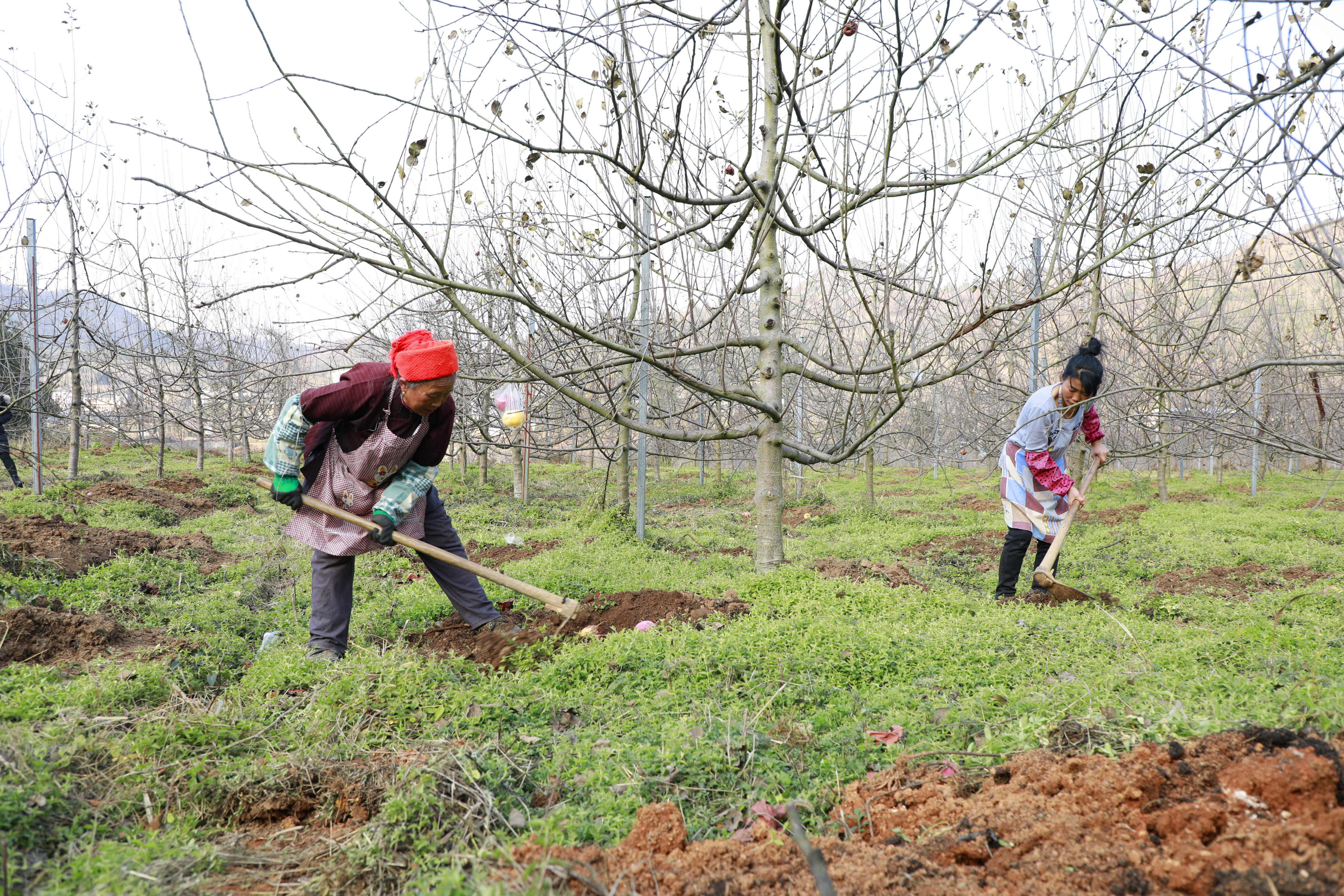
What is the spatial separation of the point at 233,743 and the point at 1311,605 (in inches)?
225

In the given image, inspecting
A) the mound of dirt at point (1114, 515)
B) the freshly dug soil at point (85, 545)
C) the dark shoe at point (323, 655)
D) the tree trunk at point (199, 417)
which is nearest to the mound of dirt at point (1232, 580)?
the mound of dirt at point (1114, 515)

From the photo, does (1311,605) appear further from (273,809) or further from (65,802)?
(65,802)

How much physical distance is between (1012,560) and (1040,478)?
58cm

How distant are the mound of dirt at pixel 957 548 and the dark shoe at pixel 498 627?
4230mm

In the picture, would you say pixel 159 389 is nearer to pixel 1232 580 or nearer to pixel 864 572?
pixel 864 572

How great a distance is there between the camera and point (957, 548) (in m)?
7.31

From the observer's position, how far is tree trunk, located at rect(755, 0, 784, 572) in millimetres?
4602

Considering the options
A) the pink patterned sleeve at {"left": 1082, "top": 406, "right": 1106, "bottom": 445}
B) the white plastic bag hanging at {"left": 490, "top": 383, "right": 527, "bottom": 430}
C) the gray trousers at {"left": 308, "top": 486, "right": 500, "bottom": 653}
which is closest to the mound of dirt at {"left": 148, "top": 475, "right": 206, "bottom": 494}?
the white plastic bag hanging at {"left": 490, "top": 383, "right": 527, "bottom": 430}

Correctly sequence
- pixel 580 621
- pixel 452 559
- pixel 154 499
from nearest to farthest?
pixel 452 559 < pixel 580 621 < pixel 154 499

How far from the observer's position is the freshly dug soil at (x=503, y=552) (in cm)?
619

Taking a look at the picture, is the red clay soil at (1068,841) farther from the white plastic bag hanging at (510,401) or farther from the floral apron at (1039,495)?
the white plastic bag hanging at (510,401)

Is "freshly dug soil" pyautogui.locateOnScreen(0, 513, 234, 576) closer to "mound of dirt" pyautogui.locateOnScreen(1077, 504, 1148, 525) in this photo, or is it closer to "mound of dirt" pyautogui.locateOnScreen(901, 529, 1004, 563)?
"mound of dirt" pyautogui.locateOnScreen(901, 529, 1004, 563)

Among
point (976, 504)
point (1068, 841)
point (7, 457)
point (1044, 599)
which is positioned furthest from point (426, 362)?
point (976, 504)

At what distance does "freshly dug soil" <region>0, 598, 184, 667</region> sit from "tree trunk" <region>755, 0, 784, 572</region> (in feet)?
11.6
